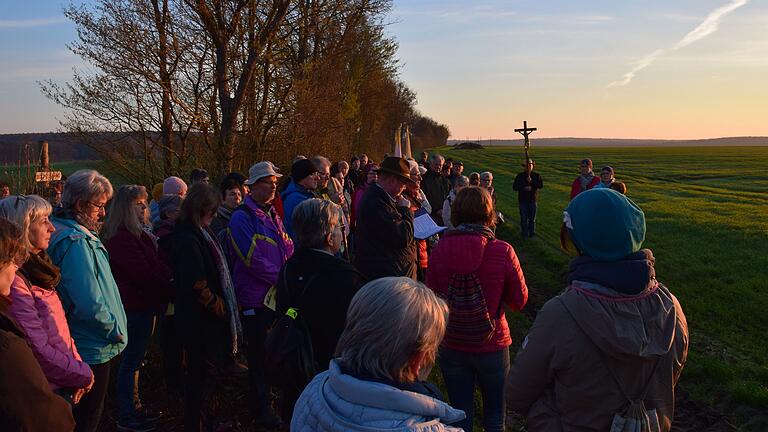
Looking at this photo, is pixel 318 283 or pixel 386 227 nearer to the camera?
pixel 318 283

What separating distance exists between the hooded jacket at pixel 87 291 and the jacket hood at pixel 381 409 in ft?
7.79

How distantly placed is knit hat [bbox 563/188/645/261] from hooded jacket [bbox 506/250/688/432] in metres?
0.05

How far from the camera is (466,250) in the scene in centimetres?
385

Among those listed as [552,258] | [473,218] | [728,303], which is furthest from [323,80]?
[473,218]

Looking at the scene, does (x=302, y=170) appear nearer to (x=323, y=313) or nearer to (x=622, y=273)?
(x=323, y=313)

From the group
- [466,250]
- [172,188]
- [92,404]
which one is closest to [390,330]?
[466,250]

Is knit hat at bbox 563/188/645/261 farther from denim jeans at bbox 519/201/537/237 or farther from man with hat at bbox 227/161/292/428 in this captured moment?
denim jeans at bbox 519/201/537/237

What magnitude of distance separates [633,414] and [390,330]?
116 cm

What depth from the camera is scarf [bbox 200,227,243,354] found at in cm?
435

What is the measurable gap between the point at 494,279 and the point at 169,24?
964 centimetres

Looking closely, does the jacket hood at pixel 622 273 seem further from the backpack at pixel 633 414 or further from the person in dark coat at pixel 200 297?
the person in dark coat at pixel 200 297

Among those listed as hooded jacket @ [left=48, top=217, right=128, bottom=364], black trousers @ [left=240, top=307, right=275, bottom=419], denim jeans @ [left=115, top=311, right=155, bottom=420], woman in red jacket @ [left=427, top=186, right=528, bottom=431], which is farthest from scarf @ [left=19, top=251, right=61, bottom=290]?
woman in red jacket @ [left=427, top=186, right=528, bottom=431]

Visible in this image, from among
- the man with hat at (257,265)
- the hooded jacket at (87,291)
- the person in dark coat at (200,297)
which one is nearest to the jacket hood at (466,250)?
the man with hat at (257,265)

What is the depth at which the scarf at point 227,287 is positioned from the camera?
435 cm
